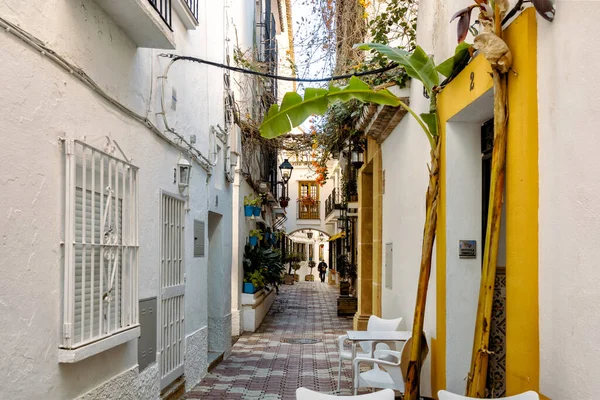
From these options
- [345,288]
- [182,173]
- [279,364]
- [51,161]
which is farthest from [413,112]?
[345,288]

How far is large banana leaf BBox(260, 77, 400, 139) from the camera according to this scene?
560cm

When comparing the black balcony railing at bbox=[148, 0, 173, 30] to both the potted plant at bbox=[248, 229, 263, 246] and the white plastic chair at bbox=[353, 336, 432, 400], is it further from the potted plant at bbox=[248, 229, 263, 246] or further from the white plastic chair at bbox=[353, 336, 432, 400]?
the potted plant at bbox=[248, 229, 263, 246]

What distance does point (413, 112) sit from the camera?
5.52 metres

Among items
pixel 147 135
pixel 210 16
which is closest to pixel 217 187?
pixel 210 16

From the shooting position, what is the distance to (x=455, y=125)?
19.4 ft

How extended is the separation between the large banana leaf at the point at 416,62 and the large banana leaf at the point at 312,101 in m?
0.27

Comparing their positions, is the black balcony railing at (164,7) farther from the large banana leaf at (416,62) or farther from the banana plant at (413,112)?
the large banana leaf at (416,62)

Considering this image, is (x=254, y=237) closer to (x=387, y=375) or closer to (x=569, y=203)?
(x=387, y=375)

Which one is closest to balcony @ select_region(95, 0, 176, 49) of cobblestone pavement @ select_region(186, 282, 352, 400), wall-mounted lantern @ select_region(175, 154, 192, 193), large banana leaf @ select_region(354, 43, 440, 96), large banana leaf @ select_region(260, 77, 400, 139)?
large banana leaf @ select_region(260, 77, 400, 139)

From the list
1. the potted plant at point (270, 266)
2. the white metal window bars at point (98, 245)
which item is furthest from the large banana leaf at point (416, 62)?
the potted plant at point (270, 266)

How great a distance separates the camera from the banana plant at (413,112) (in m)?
5.33

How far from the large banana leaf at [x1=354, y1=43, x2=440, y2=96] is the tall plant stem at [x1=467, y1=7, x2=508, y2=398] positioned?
136cm

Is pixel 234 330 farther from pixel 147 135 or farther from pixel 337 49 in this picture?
pixel 147 135

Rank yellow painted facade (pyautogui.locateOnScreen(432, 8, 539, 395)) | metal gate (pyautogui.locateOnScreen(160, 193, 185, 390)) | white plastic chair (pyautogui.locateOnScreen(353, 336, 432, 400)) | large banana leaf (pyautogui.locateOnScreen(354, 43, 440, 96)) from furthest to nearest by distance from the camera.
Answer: metal gate (pyautogui.locateOnScreen(160, 193, 185, 390)), white plastic chair (pyautogui.locateOnScreen(353, 336, 432, 400)), large banana leaf (pyautogui.locateOnScreen(354, 43, 440, 96)), yellow painted facade (pyautogui.locateOnScreen(432, 8, 539, 395))
